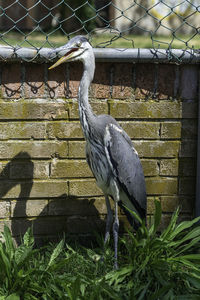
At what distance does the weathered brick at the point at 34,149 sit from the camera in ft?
9.76

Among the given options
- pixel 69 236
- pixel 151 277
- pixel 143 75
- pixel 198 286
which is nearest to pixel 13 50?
pixel 143 75

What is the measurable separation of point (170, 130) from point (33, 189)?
Result: 110cm

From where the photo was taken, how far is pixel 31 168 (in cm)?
302

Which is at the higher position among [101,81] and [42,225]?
[101,81]

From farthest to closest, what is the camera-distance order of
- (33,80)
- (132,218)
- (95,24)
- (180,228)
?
(95,24) < (132,218) < (33,80) < (180,228)

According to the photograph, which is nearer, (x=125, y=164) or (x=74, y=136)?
(x=125, y=164)

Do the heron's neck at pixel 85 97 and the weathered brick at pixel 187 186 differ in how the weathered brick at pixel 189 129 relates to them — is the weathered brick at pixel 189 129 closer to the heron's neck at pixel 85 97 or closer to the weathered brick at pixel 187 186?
the weathered brick at pixel 187 186

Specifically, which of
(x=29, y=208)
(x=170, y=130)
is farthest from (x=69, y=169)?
(x=170, y=130)

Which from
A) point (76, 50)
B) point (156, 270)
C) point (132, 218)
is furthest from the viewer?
point (132, 218)

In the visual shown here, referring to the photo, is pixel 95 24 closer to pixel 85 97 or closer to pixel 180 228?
pixel 85 97

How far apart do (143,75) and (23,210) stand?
1.31m

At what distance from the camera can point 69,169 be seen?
3057 mm

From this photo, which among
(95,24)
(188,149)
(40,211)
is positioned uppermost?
(95,24)

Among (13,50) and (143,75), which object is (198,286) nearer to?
(143,75)
